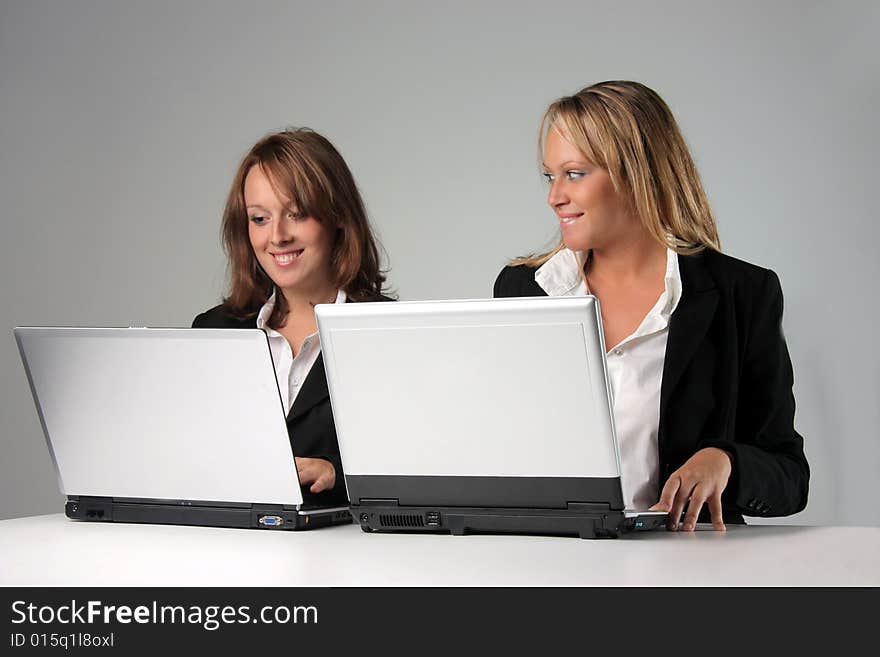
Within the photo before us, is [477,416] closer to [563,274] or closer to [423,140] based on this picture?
[563,274]

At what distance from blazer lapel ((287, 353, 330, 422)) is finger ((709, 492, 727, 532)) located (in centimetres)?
82

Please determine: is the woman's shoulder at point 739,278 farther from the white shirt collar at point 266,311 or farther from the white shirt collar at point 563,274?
the white shirt collar at point 266,311

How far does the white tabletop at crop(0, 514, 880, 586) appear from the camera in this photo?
3.67 ft

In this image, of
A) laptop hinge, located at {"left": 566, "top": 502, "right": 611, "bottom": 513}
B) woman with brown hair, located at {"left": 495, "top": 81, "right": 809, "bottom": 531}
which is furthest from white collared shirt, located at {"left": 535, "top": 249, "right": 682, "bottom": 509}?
laptop hinge, located at {"left": 566, "top": 502, "right": 611, "bottom": 513}

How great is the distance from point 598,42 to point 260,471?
2.60 metres

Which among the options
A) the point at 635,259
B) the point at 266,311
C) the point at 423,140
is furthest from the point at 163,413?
the point at 423,140

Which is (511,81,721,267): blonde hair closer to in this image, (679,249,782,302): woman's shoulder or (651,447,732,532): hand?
(679,249,782,302): woman's shoulder

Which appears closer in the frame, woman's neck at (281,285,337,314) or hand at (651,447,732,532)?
hand at (651,447,732,532)

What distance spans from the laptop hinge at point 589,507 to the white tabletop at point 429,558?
0.14 ft

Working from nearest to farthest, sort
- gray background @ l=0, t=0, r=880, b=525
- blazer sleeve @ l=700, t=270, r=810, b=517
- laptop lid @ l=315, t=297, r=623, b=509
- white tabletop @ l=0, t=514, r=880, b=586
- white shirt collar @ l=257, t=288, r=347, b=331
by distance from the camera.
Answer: white tabletop @ l=0, t=514, r=880, b=586
laptop lid @ l=315, t=297, r=623, b=509
blazer sleeve @ l=700, t=270, r=810, b=517
white shirt collar @ l=257, t=288, r=347, b=331
gray background @ l=0, t=0, r=880, b=525

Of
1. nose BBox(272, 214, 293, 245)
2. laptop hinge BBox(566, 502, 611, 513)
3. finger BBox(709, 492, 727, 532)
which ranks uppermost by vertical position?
nose BBox(272, 214, 293, 245)

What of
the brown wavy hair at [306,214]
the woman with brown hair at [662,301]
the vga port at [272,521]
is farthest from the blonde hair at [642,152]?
the vga port at [272,521]

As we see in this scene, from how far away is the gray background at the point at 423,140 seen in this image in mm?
3416
